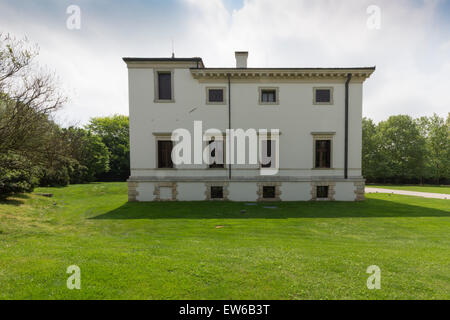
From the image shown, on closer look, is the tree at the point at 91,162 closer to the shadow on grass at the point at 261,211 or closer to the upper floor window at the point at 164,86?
the upper floor window at the point at 164,86

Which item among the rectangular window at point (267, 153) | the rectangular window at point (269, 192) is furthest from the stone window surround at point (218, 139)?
the rectangular window at point (269, 192)

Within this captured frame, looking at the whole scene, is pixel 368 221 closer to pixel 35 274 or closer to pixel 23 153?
pixel 35 274

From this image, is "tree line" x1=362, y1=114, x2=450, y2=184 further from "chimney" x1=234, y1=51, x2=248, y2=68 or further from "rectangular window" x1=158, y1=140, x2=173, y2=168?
"rectangular window" x1=158, y1=140, x2=173, y2=168

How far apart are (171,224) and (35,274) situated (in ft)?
21.7

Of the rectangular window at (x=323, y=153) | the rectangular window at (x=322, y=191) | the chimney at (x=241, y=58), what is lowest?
the rectangular window at (x=322, y=191)

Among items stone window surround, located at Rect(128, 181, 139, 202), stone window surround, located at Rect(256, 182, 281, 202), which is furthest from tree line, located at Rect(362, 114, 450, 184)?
stone window surround, located at Rect(128, 181, 139, 202)

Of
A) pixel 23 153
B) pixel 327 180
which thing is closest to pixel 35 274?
pixel 23 153

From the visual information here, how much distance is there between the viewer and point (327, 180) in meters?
17.7

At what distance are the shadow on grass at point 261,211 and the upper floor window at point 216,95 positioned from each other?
886cm

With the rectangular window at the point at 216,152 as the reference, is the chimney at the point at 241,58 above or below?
above

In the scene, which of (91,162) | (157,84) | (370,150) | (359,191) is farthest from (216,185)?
(370,150)

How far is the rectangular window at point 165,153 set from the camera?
17906 mm

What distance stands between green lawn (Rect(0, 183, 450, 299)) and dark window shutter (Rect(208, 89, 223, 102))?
34.0ft

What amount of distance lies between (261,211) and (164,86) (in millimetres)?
13357
